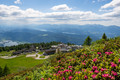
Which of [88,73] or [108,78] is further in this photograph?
[88,73]

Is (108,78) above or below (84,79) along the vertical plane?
A: above

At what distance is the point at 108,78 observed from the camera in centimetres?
371

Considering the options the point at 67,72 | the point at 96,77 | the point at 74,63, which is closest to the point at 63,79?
the point at 67,72

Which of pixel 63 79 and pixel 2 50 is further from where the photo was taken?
pixel 2 50

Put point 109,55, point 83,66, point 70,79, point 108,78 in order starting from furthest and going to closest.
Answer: point 109,55 → point 83,66 → point 70,79 → point 108,78

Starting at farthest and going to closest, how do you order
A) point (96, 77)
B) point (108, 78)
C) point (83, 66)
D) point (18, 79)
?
point (18, 79)
point (83, 66)
point (96, 77)
point (108, 78)

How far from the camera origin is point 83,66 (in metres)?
5.82

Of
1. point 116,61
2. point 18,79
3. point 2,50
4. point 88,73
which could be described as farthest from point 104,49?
point 2,50

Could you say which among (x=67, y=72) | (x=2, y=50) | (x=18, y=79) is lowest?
(x=2, y=50)

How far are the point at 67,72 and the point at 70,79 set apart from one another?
856 mm

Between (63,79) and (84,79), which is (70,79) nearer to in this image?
(63,79)

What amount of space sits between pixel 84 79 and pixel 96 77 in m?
0.56

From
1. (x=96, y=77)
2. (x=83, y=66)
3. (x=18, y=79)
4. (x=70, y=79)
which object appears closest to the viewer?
(x=96, y=77)

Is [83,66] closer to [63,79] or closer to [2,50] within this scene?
[63,79]
